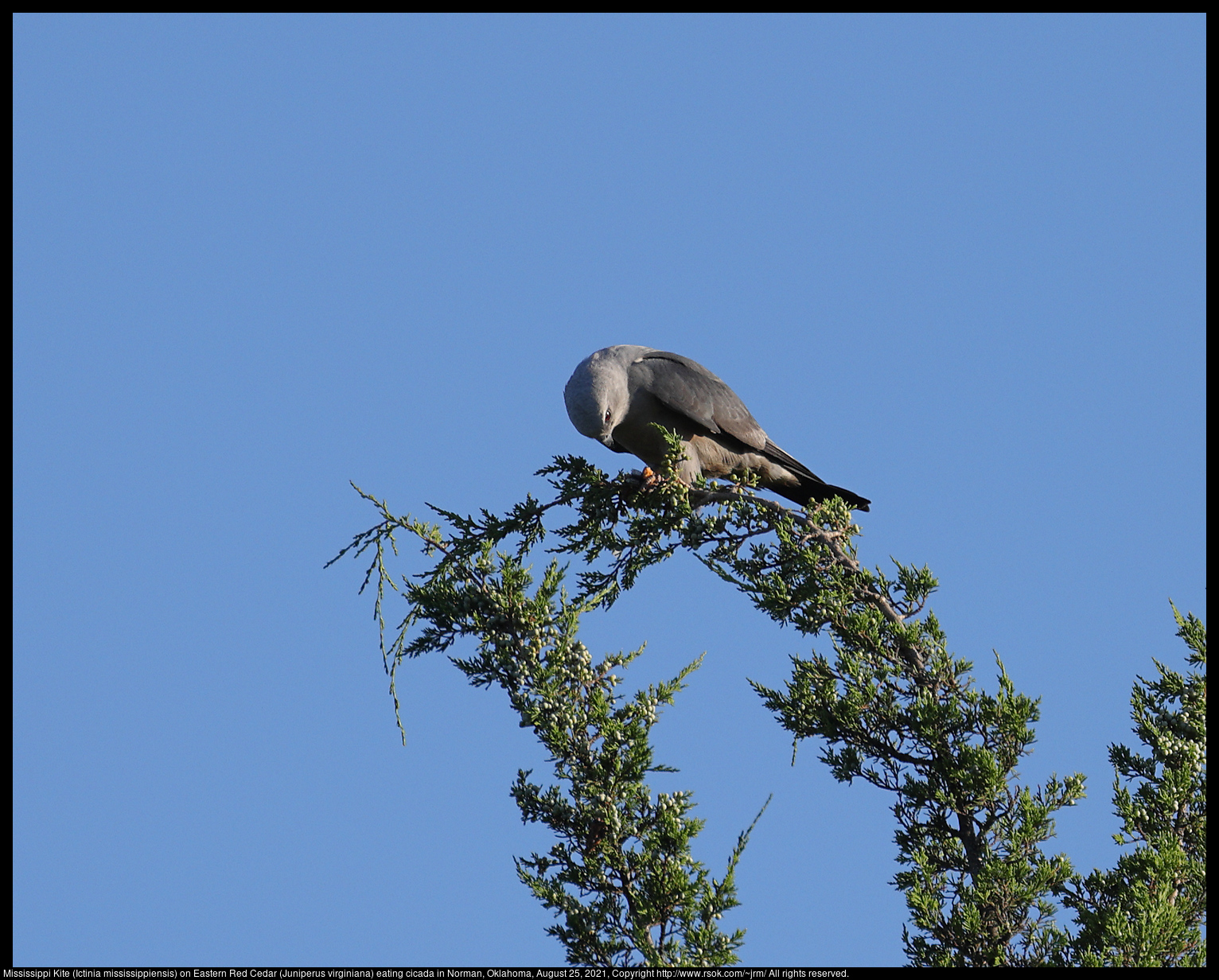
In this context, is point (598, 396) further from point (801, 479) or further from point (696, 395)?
point (801, 479)

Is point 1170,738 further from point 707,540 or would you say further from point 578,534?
point 578,534

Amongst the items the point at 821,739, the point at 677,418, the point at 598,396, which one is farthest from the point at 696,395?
the point at 821,739

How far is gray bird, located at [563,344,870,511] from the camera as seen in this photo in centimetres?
783

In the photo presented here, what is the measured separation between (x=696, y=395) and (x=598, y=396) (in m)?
0.89

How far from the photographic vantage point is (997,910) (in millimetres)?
4848

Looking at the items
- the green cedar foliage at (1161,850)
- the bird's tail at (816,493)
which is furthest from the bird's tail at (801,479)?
the green cedar foliage at (1161,850)

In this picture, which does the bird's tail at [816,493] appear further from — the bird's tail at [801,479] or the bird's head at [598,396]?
the bird's head at [598,396]

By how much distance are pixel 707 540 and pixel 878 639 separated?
3.19ft

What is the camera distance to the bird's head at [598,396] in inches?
303

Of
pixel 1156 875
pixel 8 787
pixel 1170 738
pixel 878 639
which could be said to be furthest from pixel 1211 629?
pixel 8 787

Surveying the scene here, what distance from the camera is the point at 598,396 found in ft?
25.2

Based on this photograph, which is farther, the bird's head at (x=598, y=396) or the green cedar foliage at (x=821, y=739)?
the bird's head at (x=598, y=396)

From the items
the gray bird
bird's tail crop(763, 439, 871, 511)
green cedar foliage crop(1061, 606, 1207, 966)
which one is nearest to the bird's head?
the gray bird
